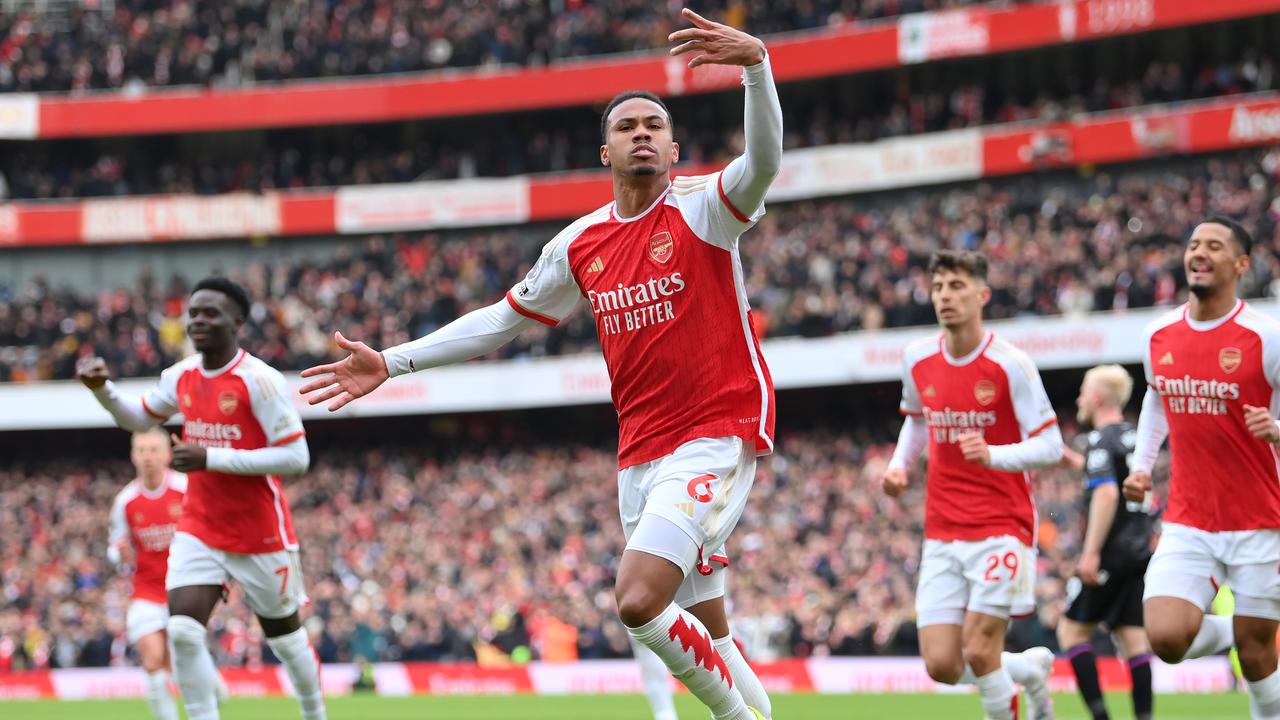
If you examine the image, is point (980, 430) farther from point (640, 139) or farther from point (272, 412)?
point (272, 412)

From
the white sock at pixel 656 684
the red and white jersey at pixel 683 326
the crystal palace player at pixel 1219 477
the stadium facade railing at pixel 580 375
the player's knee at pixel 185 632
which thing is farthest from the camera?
the stadium facade railing at pixel 580 375

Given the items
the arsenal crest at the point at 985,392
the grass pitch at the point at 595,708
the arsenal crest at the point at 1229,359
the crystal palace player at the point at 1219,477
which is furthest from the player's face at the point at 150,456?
the arsenal crest at the point at 1229,359

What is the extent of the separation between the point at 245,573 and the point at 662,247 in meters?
4.48

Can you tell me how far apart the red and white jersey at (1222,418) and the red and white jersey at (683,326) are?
2683mm

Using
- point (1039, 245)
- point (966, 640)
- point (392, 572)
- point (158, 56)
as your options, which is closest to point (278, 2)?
point (158, 56)

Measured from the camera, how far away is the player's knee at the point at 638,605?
655 centimetres

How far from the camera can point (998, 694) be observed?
908 centimetres

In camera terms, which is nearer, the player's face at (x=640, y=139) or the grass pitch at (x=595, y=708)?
the player's face at (x=640, y=139)

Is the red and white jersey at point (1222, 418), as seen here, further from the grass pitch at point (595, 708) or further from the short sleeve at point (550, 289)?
the grass pitch at point (595, 708)

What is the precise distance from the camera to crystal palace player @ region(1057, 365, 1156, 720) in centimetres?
1069

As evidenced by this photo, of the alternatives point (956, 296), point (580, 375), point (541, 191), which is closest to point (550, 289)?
point (956, 296)

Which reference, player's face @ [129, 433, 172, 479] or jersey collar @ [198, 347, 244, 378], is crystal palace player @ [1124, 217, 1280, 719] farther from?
player's face @ [129, 433, 172, 479]

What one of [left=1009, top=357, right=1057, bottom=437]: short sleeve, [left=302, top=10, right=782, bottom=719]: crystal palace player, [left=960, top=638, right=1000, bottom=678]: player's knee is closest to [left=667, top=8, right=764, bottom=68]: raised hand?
[left=302, top=10, right=782, bottom=719]: crystal palace player

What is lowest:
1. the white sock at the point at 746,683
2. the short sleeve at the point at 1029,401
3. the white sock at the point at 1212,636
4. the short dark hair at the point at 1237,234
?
the white sock at the point at 1212,636
